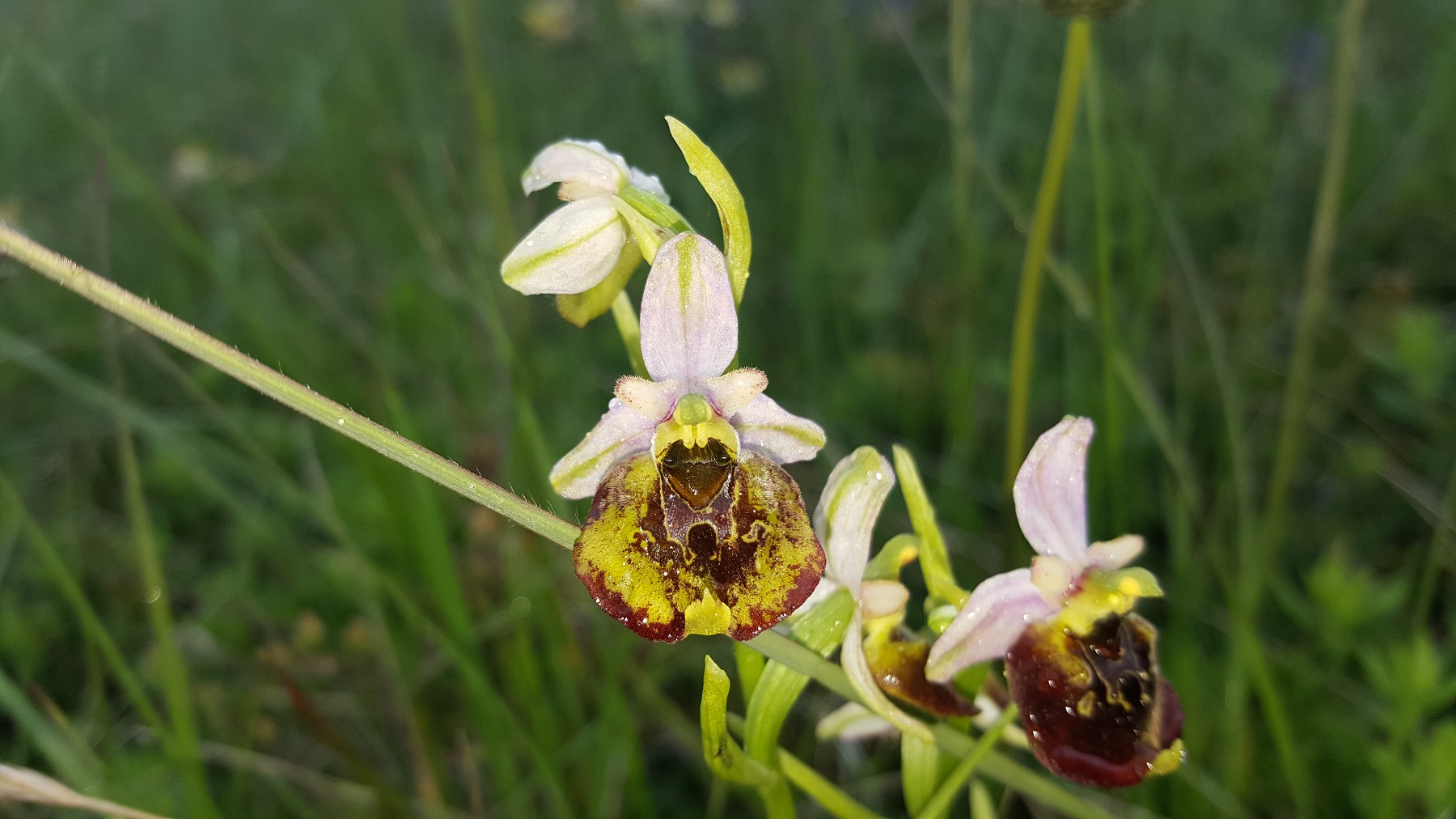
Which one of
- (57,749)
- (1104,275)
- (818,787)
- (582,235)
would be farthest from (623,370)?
(818,787)

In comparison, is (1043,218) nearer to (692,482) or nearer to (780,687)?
(692,482)

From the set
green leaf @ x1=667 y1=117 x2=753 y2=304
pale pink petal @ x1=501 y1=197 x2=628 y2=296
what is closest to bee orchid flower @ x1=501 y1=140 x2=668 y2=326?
pale pink petal @ x1=501 y1=197 x2=628 y2=296

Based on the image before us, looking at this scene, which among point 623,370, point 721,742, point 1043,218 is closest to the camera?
point 721,742

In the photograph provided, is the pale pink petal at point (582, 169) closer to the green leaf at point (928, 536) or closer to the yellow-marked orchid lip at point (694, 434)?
the yellow-marked orchid lip at point (694, 434)

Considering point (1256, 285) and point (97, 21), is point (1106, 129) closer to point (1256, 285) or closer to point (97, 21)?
point (1256, 285)

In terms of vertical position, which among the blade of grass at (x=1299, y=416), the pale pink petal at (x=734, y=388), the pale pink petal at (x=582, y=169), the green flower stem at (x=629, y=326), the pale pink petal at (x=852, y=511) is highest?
the pale pink petal at (x=582, y=169)

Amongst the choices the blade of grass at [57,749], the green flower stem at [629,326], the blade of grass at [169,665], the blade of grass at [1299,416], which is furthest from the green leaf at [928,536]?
the blade of grass at [57,749]

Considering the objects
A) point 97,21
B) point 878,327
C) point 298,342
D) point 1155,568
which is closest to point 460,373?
point 298,342
